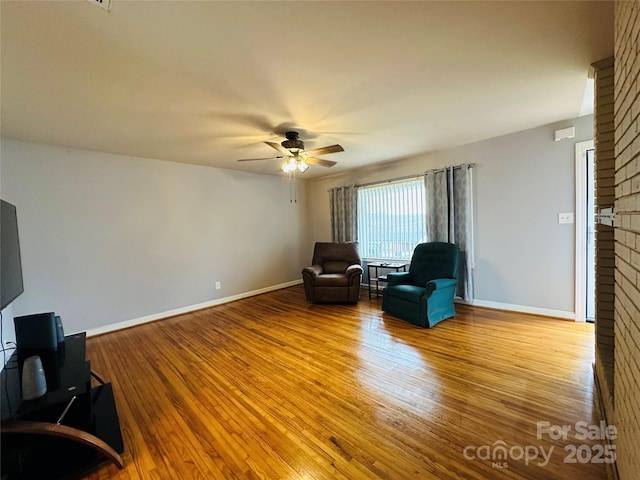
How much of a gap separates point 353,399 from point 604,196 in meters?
2.39

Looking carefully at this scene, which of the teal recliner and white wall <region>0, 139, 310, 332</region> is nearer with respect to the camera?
white wall <region>0, 139, 310, 332</region>

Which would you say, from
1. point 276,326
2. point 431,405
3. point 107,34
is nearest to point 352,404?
point 431,405

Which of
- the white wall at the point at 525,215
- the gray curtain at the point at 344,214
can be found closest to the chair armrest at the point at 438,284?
the white wall at the point at 525,215

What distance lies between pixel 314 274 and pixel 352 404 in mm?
2611

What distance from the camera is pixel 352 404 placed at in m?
1.91

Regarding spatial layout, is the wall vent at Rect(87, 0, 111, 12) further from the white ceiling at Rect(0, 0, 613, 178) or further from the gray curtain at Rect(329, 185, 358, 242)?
the gray curtain at Rect(329, 185, 358, 242)

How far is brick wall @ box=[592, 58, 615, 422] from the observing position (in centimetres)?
191

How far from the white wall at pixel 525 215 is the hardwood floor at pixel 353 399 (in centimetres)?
48

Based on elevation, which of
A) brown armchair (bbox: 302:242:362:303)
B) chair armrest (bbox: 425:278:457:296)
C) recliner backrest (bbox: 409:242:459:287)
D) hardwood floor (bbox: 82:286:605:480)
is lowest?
hardwood floor (bbox: 82:286:605:480)

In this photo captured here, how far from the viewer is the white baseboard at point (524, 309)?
10.7 feet

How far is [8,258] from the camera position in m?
1.90

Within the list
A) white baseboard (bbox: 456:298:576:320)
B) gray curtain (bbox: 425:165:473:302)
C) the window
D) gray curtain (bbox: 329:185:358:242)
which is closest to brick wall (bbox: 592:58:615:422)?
white baseboard (bbox: 456:298:576:320)

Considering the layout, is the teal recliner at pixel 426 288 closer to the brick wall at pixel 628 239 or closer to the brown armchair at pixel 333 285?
the brown armchair at pixel 333 285

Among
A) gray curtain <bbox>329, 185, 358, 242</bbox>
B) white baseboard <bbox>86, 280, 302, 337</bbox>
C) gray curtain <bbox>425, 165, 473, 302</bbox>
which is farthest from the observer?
gray curtain <bbox>329, 185, 358, 242</bbox>
